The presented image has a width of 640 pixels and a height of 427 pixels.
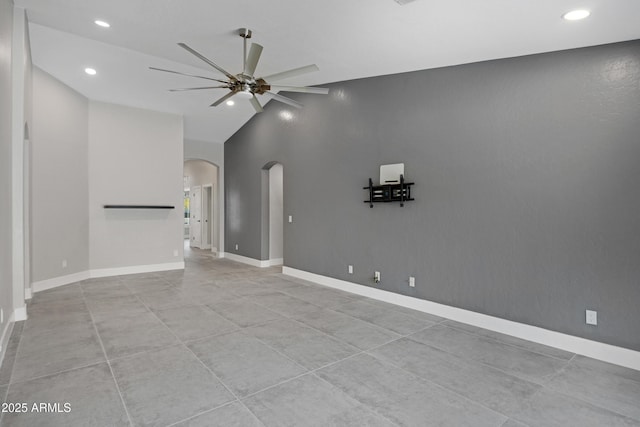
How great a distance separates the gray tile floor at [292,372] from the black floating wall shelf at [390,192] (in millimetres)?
1496

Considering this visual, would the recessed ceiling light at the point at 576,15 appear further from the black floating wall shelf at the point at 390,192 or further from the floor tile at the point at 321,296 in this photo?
the floor tile at the point at 321,296

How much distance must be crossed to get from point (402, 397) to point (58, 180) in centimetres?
620

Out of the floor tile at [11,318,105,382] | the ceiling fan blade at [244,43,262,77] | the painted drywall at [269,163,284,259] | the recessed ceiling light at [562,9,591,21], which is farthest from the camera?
the painted drywall at [269,163,284,259]

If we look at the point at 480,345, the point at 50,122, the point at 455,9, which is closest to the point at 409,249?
the point at 480,345

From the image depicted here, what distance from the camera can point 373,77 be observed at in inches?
196

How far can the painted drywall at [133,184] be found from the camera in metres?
6.38

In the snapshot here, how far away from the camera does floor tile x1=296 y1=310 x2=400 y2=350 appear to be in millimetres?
3410

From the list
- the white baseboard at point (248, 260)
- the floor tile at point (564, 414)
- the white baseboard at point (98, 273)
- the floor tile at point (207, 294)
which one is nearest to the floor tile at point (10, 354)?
the white baseboard at point (98, 273)

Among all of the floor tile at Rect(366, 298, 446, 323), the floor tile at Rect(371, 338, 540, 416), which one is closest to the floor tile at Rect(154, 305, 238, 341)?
the floor tile at Rect(371, 338, 540, 416)

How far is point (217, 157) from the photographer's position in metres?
9.05

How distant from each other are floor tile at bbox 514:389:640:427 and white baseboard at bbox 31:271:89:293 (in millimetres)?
6463

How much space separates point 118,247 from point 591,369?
7.35 m

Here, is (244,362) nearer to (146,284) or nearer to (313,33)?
(313,33)

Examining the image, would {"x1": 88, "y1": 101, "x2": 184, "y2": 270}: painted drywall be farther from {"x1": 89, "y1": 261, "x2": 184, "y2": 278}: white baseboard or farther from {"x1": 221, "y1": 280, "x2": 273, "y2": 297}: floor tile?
{"x1": 221, "y1": 280, "x2": 273, "y2": 297}: floor tile
